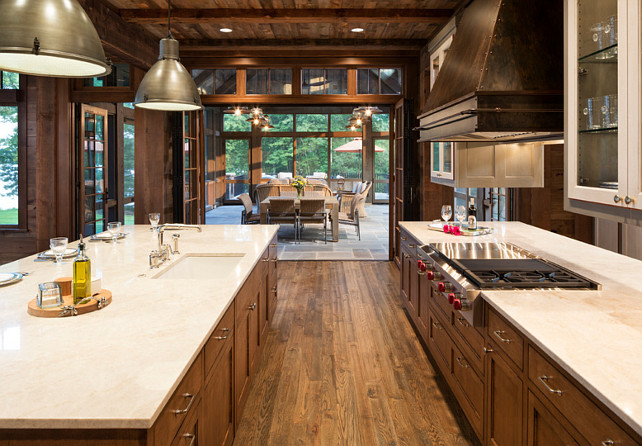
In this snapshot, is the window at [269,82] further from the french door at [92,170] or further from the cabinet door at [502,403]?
the cabinet door at [502,403]

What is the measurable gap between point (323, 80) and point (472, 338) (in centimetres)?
500

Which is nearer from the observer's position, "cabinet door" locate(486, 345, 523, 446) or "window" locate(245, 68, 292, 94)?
"cabinet door" locate(486, 345, 523, 446)

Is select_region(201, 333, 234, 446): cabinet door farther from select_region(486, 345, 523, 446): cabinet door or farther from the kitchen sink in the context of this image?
select_region(486, 345, 523, 446): cabinet door

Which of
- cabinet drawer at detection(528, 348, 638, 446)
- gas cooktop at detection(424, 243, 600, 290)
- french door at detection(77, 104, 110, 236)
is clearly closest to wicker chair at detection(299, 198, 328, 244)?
french door at detection(77, 104, 110, 236)

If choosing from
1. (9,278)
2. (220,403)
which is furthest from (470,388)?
(9,278)

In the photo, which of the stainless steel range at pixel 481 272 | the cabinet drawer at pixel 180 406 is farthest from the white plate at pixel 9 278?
the stainless steel range at pixel 481 272

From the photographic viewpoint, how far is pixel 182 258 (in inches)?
116

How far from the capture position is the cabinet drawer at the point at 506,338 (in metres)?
1.79

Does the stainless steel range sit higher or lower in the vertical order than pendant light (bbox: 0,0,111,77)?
lower

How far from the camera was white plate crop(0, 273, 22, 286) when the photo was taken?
2189mm

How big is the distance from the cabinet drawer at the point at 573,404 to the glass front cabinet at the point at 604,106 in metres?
0.63

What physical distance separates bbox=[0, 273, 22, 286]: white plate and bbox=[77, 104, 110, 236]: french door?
4.10 metres

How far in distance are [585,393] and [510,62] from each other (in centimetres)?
179

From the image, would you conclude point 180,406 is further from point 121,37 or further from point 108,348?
point 121,37
